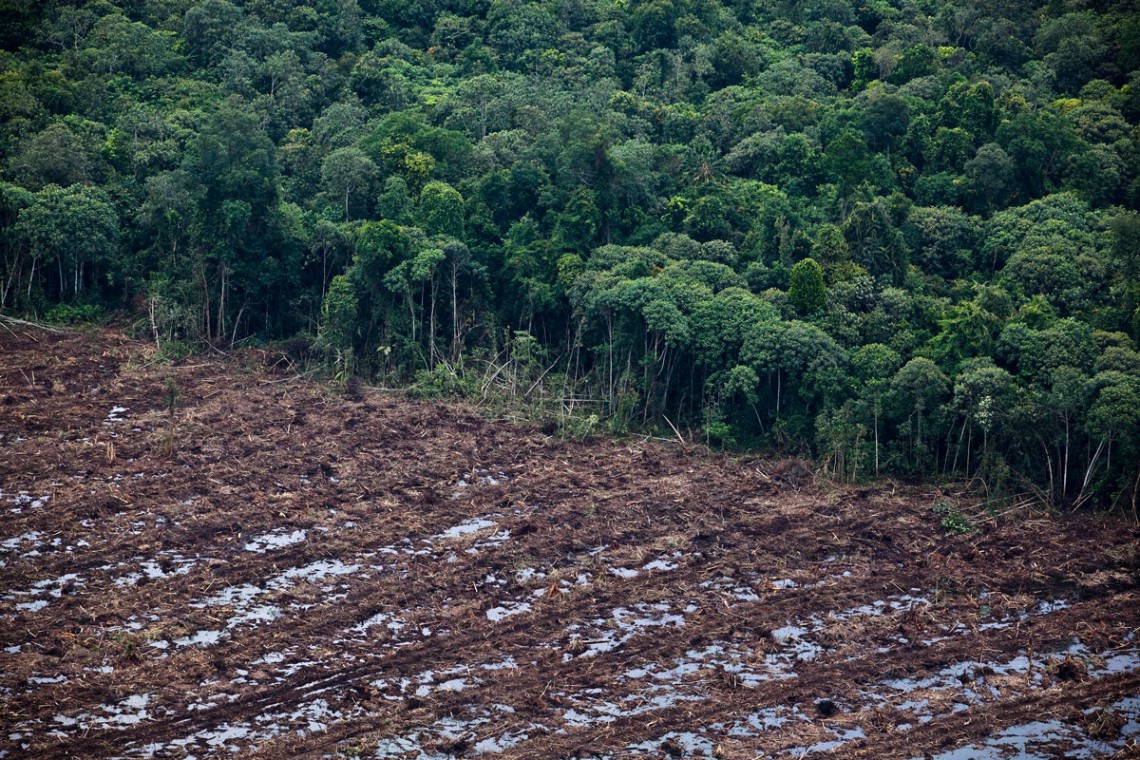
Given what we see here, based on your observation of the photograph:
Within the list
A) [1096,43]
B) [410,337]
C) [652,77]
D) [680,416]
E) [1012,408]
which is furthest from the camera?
[652,77]

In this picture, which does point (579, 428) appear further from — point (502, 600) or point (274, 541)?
point (502, 600)

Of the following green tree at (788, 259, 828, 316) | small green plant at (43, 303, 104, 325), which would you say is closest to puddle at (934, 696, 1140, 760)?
green tree at (788, 259, 828, 316)

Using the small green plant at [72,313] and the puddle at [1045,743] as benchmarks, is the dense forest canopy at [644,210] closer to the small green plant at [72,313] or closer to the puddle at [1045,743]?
the small green plant at [72,313]

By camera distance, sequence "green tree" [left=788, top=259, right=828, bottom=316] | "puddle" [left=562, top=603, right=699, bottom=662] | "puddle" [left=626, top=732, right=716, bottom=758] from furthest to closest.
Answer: "green tree" [left=788, top=259, right=828, bottom=316] → "puddle" [left=562, top=603, right=699, bottom=662] → "puddle" [left=626, top=732, right=716, bottom=758]

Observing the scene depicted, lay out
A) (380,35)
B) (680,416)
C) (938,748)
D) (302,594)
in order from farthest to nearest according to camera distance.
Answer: (380,35)
(680,416)
(302,594)
(938,748)

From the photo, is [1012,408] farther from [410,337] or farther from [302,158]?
[302,158]

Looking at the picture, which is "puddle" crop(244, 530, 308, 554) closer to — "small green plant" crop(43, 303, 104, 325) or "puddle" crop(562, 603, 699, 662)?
"puddle" crop(562, 603, 699, 662)

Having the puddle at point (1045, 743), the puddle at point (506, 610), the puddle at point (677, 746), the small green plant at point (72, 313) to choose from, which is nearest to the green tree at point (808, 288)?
the puddle at point (506, 610)

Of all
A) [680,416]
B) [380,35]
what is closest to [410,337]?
[680,416]
